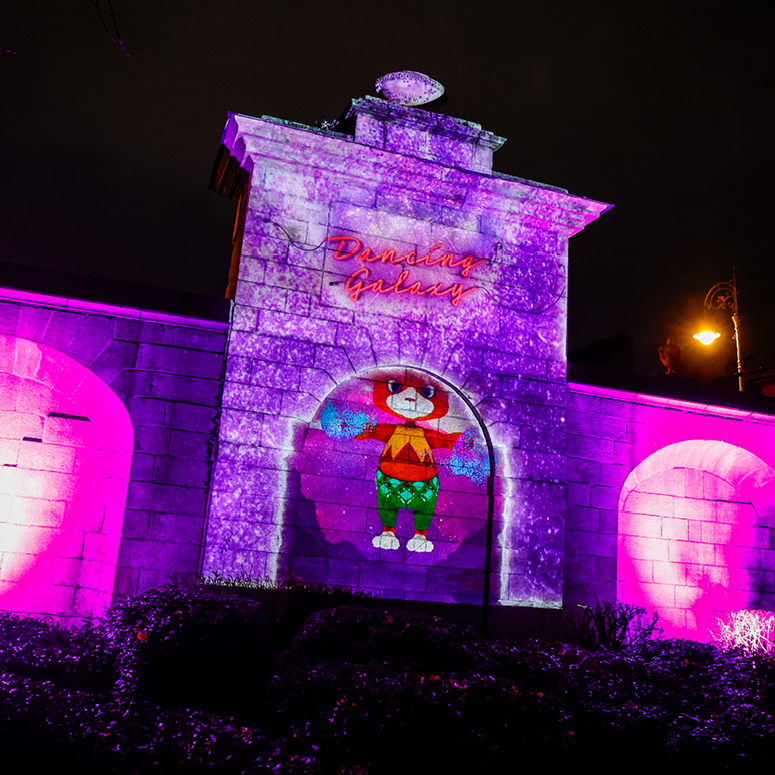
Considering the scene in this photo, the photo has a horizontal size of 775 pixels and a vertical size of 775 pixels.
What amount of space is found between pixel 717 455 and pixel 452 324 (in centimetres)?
493

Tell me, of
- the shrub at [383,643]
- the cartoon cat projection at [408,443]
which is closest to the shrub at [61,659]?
the shrub at [383,643]

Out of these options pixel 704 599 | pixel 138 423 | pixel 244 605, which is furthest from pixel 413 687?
pixel 704 599

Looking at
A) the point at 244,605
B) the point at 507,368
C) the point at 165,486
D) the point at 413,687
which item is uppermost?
the point at 507,368

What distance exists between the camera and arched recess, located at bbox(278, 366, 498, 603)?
8.50m

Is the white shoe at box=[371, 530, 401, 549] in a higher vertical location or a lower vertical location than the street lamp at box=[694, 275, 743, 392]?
lower

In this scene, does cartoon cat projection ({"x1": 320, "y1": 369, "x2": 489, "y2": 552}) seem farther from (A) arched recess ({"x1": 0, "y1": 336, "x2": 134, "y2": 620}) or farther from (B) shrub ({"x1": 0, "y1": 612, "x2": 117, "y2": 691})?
(B) shrub ({"x1": 0, "y1": 612, "x2": 117, "y2": 691})

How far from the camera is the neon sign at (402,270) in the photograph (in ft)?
30.3

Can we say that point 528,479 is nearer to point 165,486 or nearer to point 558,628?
point 558,628

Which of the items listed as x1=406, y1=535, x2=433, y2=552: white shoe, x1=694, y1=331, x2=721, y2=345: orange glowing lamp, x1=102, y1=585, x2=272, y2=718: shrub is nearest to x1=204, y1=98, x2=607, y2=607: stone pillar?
x1=406, y1=535, x2=433, y2=552: white shoe

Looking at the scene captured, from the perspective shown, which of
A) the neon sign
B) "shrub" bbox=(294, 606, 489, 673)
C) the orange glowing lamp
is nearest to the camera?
"shrub" bbox=(294, 606, 489, 673)

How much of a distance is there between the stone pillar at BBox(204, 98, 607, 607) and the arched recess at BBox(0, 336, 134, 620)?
1.34 m

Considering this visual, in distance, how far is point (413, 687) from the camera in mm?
4496

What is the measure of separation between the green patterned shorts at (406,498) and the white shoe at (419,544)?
136 millimetres

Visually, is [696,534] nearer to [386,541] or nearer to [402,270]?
[386,541]
